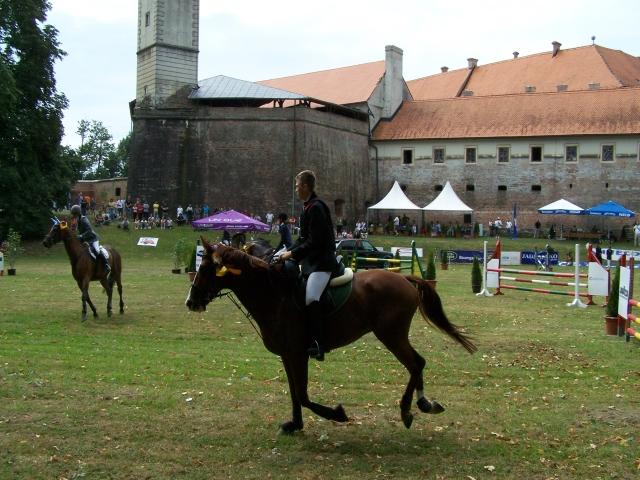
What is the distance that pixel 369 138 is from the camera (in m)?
59.5

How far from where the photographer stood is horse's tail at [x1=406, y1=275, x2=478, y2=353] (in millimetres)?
7691

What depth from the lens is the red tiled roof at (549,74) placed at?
2336 inches

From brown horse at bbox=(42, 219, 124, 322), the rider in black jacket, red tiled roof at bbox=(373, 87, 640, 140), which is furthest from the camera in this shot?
red tiled roof at bbox=(373, 87, 640, 140)

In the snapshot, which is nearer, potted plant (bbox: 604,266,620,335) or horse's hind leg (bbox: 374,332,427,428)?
horse's hind leg (bbox: 374,332,427,428)

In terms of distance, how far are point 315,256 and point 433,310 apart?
63.4 inches

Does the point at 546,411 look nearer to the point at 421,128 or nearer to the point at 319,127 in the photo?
the point at 319,127

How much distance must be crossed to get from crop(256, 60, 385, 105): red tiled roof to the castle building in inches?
11.8

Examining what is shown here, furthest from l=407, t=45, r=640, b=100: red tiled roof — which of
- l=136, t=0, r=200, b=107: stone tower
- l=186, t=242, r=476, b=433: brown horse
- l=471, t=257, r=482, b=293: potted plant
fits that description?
l=186, t=242, r=476, b=433: brown horse

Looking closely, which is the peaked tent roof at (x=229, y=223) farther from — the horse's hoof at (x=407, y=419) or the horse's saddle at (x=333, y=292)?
the horse's hoof at (x=407, y=419)

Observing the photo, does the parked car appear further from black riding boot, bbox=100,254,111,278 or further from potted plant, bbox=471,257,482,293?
black riding boot, bbox=100,254,111,278

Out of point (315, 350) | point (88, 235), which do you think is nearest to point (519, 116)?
point (88, 235)

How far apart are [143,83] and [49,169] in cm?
1152

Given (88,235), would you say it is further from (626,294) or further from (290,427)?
(626,294)

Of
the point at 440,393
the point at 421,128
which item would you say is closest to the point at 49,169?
the point at 421,128
